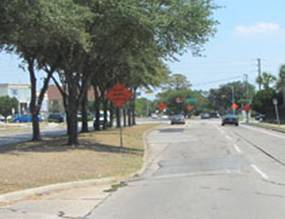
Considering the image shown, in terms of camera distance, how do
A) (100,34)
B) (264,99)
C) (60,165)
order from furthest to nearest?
(264,99) < (100,34) < (60,165)

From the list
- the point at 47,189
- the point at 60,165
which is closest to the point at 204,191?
the point at 47,189

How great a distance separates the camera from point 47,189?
1722cm

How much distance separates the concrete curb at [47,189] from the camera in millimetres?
15363

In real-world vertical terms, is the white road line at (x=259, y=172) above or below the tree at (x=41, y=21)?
below

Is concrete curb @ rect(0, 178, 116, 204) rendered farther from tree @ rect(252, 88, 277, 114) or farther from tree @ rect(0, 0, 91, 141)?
tree @ rect(252, 88, 277, 114)

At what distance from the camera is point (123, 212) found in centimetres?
1338

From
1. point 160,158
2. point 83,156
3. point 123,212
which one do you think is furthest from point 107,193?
point 160,158

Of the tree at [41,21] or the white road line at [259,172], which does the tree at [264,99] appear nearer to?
the tree at [41,21]

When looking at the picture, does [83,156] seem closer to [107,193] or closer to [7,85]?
[107,193]

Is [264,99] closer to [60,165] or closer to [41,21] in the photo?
[60,165]

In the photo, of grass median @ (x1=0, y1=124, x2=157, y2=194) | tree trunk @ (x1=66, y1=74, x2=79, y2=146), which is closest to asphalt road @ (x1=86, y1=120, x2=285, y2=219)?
grass median @ (x1=0, y1=124, x2=157, y2=194)

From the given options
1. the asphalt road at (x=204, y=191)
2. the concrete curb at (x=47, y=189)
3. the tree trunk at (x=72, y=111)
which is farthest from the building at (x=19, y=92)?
the concrete curb at (x=47, y=189)

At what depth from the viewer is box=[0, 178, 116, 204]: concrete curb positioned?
50.4 ft

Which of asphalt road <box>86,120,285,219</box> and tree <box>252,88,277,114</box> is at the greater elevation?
tree <box>252,88,277,114</box>
